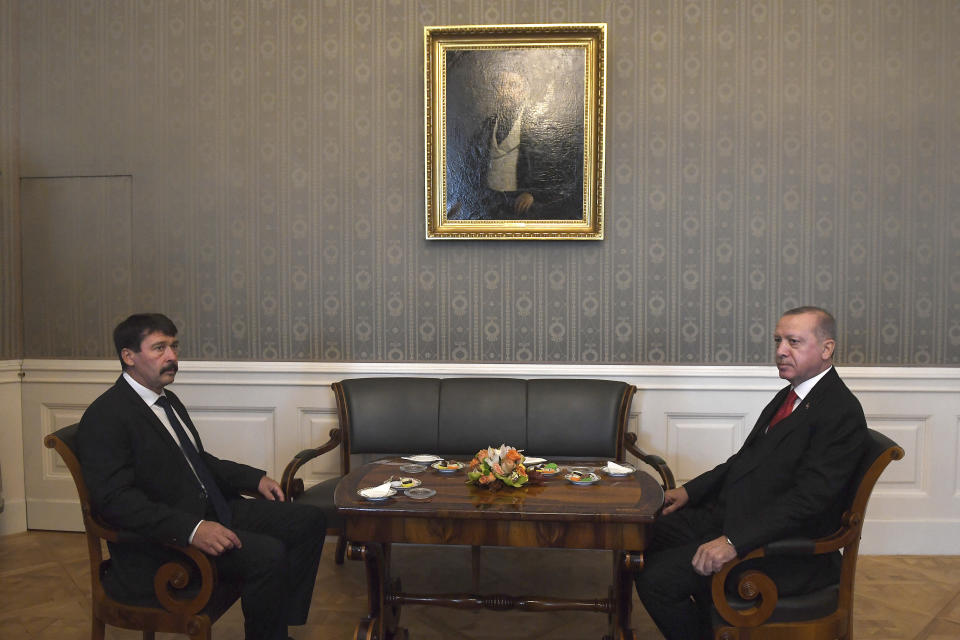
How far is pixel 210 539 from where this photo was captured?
2.51 meters

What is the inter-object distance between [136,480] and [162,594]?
1.48 ft

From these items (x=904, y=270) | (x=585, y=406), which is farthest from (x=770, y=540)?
(x=904, y=270)

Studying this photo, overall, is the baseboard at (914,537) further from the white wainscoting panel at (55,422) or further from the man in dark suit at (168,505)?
the white wainscoting panel at (55,422)

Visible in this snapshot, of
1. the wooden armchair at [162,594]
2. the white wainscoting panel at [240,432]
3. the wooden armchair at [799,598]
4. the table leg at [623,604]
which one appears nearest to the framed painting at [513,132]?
the white wainscoting panel at [240,432]

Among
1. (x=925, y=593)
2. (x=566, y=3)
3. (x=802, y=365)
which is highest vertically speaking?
(x=566, y=3)

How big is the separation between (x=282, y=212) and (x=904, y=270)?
153 inches

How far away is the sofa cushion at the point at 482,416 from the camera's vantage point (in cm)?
405

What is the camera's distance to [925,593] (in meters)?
3.75

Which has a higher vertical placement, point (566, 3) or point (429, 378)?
point (566, 3)

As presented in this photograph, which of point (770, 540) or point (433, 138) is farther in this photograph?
point (433, 138)

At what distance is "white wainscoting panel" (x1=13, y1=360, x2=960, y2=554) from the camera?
430 centimetres

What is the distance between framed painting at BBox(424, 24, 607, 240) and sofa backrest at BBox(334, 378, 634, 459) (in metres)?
0.94

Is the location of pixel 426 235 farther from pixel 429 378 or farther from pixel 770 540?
pixel 770 540

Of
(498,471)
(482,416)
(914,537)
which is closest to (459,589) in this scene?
(482,416)
